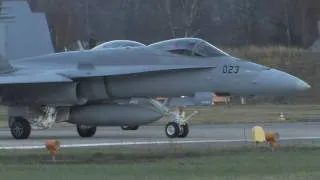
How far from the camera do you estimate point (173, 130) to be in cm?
2731

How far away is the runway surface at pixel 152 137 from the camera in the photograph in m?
24.9

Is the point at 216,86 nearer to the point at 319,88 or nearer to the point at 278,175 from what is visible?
the point at 278,175

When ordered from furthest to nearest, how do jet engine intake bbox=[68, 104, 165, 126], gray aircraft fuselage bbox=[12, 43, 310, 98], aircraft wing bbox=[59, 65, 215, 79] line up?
aircraft wing bbox=[59, 65, 215, 79] < jet engine intake bbox=[68, 104, 165, 126] < gray aircraft fuselage bbox=[12, 43, 310, 98]

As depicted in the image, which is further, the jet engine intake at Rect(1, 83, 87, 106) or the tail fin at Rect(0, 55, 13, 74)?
the tail fin at Rect(0, 55, 13, 74)

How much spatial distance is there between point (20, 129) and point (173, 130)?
14.0 ft

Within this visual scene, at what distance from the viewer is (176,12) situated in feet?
300

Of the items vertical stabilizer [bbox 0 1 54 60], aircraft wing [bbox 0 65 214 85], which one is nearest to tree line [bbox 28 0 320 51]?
vertical stabilizer [bbox 0 1 54 60]

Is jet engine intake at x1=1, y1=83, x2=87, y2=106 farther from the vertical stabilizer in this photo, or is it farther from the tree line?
the tree line

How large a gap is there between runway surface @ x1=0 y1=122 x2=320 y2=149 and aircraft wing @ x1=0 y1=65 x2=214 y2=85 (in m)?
1.59

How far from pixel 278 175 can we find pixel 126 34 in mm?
76909

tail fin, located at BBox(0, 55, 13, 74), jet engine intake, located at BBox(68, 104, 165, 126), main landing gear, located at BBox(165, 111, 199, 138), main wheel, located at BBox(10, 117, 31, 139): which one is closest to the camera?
jet engine intake, located at BBox(68, 104, 165, 126)

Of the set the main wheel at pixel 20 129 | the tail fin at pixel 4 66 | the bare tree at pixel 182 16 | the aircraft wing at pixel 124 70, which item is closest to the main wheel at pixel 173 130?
the aircraft wing at pixel 124 70

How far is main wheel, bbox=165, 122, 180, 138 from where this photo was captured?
27.2m

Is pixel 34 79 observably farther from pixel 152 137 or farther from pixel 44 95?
pixel 152 137
